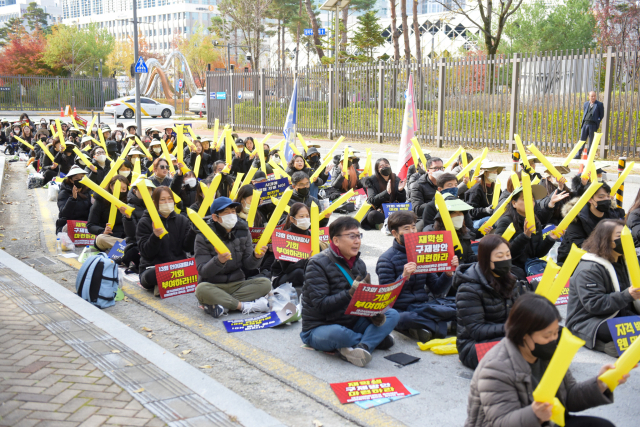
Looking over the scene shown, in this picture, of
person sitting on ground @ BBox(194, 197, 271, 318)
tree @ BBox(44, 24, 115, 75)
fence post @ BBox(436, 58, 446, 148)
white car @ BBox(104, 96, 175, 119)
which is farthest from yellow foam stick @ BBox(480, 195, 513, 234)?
tree @ BBox(44, 24, 115, 75)

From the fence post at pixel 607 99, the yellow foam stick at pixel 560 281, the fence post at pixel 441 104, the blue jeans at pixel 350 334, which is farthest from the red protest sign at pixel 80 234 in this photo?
the fence post at pixel 441 104

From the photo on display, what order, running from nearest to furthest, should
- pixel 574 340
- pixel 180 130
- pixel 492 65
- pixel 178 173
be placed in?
pixel 574 340 → pixel 178 173 → pixel 180 130 → pixel 492 65

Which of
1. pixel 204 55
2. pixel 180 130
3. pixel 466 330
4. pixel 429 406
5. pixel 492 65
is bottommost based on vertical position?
pixel 429 406

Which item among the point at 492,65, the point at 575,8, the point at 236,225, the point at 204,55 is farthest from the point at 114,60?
the point at 236,225

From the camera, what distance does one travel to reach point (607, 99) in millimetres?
17734

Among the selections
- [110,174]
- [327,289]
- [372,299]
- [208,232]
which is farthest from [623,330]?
[110,174]

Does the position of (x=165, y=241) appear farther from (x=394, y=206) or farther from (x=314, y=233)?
(x=394, y=206)

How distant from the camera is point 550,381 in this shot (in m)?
2.45

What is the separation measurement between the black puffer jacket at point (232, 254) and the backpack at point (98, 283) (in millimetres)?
995

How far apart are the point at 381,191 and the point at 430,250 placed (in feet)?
16.8

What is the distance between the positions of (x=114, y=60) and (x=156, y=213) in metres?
75.3

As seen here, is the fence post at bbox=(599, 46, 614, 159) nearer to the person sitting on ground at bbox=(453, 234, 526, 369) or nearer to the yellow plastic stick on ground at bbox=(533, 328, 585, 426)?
the person sitting on ground at bbox=(453, 234, 526, 369)

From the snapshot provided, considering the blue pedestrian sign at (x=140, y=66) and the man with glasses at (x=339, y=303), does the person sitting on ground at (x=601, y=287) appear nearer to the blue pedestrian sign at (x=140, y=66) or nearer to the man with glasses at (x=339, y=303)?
the man with glasses at (x=339, y=303)

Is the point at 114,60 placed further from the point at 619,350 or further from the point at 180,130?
the point at 619,350
